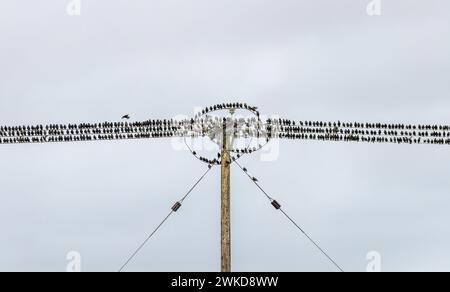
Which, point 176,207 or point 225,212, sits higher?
point 176,207

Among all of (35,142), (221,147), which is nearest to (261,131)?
(221,147)

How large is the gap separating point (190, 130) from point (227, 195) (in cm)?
443

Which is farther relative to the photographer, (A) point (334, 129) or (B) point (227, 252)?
(A) point (334, 129)

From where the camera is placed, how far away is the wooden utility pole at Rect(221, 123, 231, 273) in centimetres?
10931

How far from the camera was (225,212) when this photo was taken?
10975cm

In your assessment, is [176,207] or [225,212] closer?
[225,212]

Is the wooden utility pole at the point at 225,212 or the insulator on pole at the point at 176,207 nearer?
the wooden utility pole at the point at 225,212

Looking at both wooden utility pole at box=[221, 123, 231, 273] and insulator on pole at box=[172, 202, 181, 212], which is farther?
insulator on pole at box=[172, 202, 181, 212]

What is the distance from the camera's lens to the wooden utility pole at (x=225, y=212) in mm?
109312

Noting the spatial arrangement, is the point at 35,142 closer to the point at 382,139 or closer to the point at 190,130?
the point at 190,130
